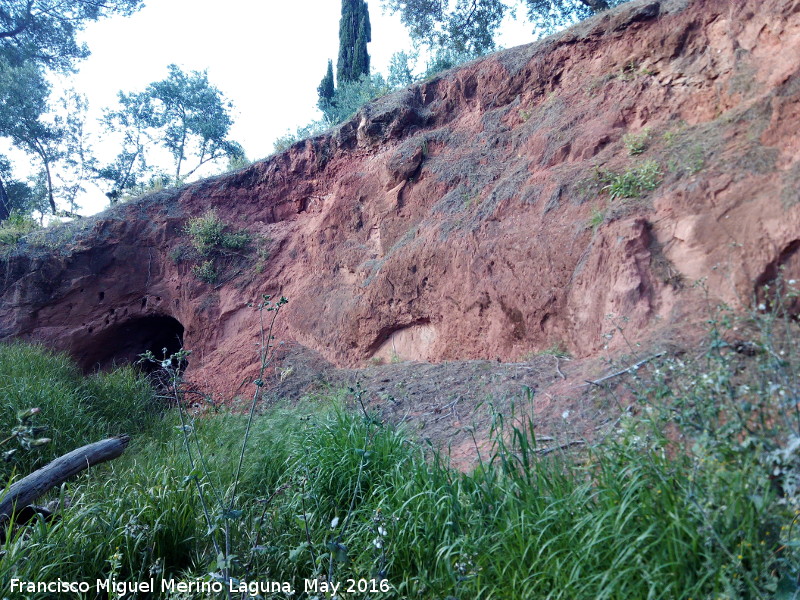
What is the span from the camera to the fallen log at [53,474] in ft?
13.2

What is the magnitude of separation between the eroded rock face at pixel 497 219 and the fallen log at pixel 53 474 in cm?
408

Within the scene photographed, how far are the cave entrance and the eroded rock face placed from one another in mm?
52

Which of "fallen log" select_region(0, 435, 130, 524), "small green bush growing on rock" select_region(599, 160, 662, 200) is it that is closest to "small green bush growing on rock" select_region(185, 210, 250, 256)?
"fallen log" select_region(0, 435, 130, 524)

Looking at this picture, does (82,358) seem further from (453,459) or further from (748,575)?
(748,575)

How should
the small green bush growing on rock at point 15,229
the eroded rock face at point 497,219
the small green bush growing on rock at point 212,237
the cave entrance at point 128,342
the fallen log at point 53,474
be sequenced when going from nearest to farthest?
1. the fallen log at point 53,474
2. the eroded rock face at point 497,219
3. the small green bush growing on rock at point 212,237
4. the cave entrance at point 128,342
5. the small green bush growing on rock at point 15,229

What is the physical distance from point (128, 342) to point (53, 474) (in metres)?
8.38

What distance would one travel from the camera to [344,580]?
347 centimetres

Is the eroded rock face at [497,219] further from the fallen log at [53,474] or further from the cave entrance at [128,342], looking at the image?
the fallen log at [53,474]

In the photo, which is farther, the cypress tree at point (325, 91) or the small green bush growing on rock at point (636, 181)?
the cypress tree at point (325, 91)

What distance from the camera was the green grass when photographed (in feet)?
8.36

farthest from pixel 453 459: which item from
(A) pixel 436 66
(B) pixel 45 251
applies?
(A) pixel 436 66

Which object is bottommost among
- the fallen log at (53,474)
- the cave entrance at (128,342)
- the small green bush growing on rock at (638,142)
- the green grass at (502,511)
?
the green grass at (502,511)

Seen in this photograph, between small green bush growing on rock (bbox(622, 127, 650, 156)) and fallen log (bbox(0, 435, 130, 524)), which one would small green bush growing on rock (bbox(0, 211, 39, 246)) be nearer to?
fallen log (bbox(0, 435, 130, 524))

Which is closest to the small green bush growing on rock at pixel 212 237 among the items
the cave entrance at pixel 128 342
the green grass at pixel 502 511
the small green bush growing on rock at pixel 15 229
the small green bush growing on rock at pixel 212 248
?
the small green bush growing on rock at pixel 212 248
